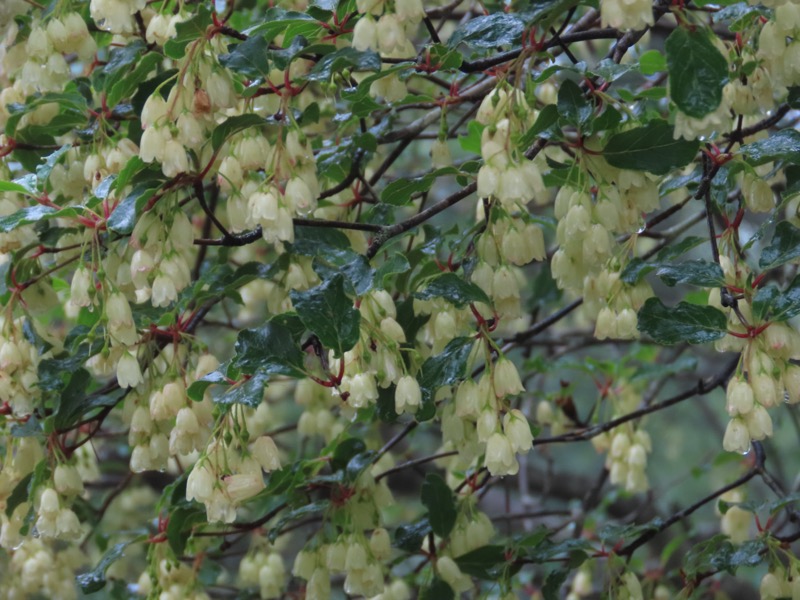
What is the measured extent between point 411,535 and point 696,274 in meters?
1.11

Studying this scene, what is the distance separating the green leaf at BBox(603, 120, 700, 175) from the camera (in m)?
1.96

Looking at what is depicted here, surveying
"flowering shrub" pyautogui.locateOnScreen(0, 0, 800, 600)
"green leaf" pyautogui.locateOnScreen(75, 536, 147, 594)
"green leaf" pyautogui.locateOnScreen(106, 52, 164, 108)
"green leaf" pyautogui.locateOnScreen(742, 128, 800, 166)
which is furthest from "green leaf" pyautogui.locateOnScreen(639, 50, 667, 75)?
"green leaf" pyautogui.locateOnScreen(75, 536, 147, 594)

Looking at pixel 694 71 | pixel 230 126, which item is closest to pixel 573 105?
pixel 694 71

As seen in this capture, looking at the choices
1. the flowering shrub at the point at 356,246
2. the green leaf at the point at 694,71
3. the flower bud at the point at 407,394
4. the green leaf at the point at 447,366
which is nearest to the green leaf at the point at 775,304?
the flowering shrub at the point at 356,246

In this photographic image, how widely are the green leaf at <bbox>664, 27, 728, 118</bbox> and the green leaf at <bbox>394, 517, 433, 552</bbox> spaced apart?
1.46 m

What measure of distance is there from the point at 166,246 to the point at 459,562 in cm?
113

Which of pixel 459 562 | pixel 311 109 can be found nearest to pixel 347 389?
pixel 311 109

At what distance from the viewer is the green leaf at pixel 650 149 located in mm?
1962

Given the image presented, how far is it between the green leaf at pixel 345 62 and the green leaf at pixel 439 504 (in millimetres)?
1103

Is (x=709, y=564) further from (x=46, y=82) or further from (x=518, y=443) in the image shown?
(x=46, y=82)

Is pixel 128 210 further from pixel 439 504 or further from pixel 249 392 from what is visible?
pixel 439 504

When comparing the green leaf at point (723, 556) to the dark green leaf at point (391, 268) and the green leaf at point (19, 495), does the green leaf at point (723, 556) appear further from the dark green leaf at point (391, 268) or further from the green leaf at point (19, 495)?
the green leaf at point (19, 495)

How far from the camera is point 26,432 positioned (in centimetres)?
249

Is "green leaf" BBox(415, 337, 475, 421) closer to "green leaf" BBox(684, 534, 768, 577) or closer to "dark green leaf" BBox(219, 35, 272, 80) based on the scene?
"dark green leaf" BBox(219, 35, 272, 80)
